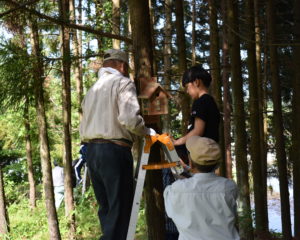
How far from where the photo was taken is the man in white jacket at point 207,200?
2.72 m

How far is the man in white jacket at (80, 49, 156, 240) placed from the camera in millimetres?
3492

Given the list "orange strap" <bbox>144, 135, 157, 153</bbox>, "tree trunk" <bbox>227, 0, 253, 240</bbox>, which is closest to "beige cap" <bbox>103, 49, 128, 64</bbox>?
"orange strap" <bbox>144, 135, 157, 153</bbox>

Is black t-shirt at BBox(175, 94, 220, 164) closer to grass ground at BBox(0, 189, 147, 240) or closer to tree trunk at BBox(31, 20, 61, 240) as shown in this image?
tree trunk at BBox(31, 20, 61, 240)

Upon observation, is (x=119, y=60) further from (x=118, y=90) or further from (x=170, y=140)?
(x=170, y=140)

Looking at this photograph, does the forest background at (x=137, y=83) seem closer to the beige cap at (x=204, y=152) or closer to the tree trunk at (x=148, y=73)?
the tree trunk at (x=148, y=73)

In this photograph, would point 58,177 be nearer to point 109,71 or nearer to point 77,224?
point 77,224

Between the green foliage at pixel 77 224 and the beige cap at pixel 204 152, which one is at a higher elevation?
the beige cap at pixel 204 152

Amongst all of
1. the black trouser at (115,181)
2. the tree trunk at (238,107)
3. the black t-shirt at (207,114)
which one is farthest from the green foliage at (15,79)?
the tree trunk at (238,107)

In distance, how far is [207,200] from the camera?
2.72 meters

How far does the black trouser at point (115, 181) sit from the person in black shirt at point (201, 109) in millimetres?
540

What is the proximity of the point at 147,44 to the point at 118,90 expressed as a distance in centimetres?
77

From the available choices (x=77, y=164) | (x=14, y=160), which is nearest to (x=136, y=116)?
(x=77, y=164)

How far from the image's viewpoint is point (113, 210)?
354 centimetres

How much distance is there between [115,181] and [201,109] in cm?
104
